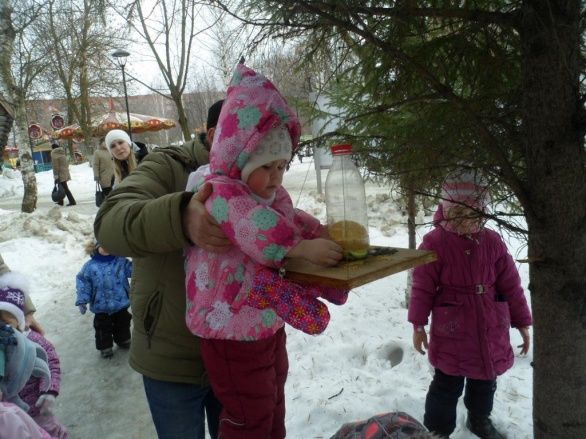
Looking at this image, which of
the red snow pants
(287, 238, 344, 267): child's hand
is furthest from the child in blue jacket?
(287, 238, 344, 267): child's hand

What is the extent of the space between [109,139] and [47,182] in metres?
22.0

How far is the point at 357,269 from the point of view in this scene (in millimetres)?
1219

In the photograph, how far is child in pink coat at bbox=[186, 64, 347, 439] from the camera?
1344 mm

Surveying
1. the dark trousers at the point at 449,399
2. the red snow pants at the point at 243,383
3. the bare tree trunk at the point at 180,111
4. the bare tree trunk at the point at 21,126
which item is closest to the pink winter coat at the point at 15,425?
the red snow pants at the point at 243,383

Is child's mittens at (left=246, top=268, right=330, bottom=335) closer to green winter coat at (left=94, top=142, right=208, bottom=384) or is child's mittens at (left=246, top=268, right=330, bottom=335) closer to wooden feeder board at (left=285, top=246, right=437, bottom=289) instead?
wooden feeder board at (left=285, top=246, right=437, bottom=289)

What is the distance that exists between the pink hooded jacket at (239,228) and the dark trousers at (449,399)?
1.68 metres

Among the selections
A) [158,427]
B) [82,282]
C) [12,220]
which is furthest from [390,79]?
[12,220]

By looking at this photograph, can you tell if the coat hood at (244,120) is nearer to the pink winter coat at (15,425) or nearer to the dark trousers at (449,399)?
the pink winter coat at (15,425)

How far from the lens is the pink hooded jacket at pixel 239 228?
4.39 ft

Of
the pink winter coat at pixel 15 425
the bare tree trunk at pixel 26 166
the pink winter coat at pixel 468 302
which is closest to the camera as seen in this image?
the pink winter coat at pixel 15 425

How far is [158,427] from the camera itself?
1.80 meters

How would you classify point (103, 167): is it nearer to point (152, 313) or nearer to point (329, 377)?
point (329, 377)

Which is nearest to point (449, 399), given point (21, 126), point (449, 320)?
point (449, 320)

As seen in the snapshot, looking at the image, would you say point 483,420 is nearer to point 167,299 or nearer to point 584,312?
point 584,312
